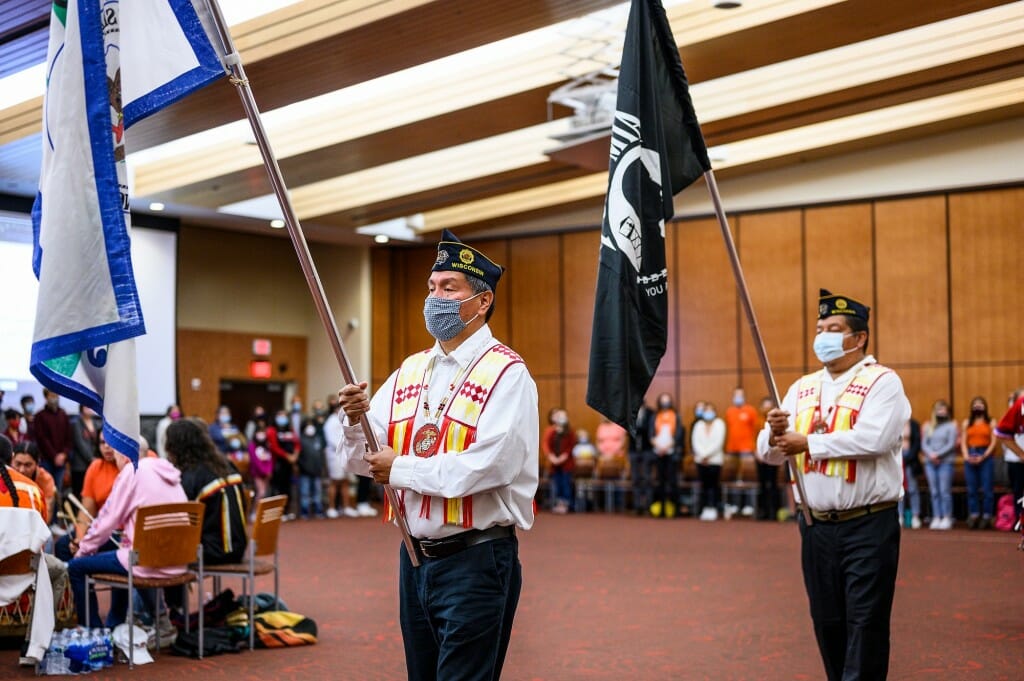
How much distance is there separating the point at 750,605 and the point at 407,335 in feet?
47.7

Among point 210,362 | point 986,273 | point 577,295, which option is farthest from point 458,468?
point 210,362

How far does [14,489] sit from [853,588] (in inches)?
168

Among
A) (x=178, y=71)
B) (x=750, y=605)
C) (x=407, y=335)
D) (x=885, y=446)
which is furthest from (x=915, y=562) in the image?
(x=407, y=335)

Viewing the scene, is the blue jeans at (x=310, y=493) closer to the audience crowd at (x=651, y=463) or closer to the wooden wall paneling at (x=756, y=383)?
the audience crowd at (x=651, y=463)

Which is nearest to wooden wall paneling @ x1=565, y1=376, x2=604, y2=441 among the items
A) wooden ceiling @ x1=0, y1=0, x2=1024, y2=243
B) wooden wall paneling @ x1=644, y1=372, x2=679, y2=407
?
wooden wall paneling @ x1=644, y1=372, x2=679, y2=407

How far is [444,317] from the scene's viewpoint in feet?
11.8

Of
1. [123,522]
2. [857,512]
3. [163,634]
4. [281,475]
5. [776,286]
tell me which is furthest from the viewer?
[776,286]

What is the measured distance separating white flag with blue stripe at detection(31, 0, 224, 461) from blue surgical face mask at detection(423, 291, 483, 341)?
0.83m

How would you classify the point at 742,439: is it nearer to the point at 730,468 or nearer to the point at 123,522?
the point at 730,468

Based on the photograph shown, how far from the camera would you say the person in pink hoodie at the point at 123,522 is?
6.86 metres

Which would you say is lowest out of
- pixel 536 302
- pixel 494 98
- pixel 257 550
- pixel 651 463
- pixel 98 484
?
pixel 651 463

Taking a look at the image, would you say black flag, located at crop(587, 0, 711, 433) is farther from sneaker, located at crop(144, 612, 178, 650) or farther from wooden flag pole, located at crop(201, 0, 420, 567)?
sneaker, located at crop(144, 612, 178, 650)

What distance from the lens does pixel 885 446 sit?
15.9ft

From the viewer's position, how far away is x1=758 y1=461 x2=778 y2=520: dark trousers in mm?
16469
